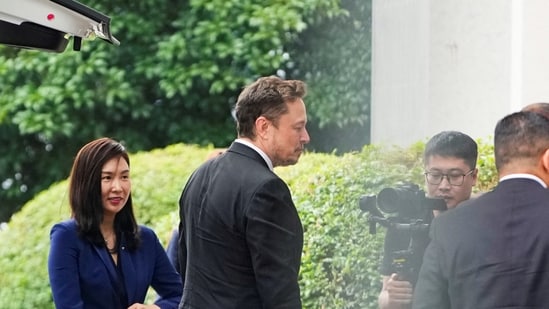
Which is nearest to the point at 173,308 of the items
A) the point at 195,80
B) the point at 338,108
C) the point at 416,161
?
the point at 416,161

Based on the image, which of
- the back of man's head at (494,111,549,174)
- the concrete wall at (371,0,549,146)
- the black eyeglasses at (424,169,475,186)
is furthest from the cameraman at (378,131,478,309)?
the concrete wall at (371,0,549,146)

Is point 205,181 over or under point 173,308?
over

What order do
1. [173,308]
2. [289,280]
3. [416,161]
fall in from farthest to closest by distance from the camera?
[416,161], [173,308], [289,280]

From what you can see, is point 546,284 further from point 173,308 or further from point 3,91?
point 3,91

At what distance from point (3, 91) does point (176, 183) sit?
9.43 ft

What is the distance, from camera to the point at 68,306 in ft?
15.9

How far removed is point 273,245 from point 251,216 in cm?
12

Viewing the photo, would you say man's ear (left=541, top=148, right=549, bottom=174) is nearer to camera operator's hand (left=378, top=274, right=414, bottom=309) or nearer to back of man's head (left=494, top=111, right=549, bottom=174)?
back of man's head (left=494, top=111, right=549, bottom=174)

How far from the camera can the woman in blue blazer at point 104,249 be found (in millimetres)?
4906

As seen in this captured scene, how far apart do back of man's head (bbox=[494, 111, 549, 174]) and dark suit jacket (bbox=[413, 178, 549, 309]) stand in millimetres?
59

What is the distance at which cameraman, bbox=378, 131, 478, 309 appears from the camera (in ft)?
16.6

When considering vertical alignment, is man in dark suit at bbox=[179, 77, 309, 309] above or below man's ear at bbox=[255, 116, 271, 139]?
below

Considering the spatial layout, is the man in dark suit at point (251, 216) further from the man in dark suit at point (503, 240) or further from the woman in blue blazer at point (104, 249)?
the woman in blue blazer at point (104, 249)

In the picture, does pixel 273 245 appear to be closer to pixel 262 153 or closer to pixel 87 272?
pixel 262 153
